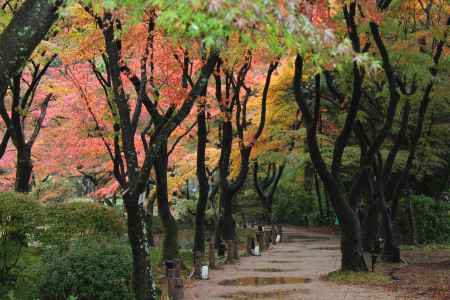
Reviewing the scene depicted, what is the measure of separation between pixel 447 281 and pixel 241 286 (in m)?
5.25

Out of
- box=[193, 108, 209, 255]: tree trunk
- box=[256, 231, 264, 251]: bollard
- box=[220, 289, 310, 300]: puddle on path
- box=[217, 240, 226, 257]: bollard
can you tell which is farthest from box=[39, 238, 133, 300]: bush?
box=[256, 231, 264, 251]: bollard

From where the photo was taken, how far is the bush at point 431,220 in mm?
27734

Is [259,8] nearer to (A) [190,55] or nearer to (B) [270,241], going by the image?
(A) [190,55]

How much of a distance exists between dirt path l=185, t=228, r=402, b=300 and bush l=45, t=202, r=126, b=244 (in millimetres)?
2400

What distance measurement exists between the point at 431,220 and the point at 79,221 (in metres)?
19.7

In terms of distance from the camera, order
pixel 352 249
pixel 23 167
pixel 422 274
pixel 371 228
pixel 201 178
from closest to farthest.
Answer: pixel 352 249 → pixel 422 274 → pixel 23 167 → pixel 201 178 → pixel 371 228

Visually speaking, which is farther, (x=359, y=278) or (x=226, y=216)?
(x=226, y=216)

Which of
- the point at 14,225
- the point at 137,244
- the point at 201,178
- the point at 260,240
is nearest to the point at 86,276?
the point at 137,244

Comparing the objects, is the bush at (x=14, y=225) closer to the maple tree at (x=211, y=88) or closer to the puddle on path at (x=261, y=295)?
the maple tree at (x=211, y=88)

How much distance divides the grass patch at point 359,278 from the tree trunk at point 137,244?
24.2 feet

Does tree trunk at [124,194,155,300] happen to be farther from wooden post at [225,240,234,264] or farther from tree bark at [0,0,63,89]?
wooden post at [225,240,234,264]

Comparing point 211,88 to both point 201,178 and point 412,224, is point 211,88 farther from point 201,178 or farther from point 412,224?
point 412,224

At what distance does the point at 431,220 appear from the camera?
27.9 meters

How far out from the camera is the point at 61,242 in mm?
12562
